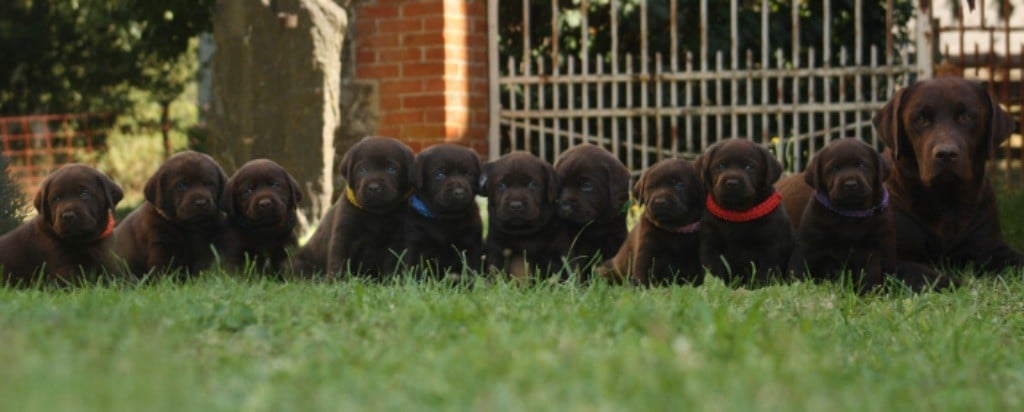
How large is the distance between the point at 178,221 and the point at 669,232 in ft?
8.58

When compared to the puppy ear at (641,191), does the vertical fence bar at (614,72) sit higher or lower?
higher

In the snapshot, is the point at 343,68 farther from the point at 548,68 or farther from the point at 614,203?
the point at 614,203

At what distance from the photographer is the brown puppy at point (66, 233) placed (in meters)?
6.31

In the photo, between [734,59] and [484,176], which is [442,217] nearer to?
[484,176]

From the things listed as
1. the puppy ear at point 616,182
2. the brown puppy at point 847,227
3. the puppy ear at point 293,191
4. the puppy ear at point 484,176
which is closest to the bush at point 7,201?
the puppy ear at point 293,191

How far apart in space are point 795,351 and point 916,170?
10.8ft

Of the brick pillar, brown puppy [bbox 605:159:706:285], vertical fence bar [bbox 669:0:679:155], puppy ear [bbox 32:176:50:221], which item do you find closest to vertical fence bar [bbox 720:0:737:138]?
vertical fence bar [bbox 669:0:679:155]

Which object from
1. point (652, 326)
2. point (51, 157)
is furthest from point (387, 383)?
point (51, 157)

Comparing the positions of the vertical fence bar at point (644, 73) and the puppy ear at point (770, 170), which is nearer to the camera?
the puppy ear at point (770, 170)

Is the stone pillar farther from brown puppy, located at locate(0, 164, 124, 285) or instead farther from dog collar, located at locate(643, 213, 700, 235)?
dog collar, located at locate(643, 213, 700, 235)

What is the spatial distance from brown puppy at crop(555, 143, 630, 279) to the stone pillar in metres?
3.61

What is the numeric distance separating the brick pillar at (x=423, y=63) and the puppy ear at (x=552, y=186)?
4.74 meters

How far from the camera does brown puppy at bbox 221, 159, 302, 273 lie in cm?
657

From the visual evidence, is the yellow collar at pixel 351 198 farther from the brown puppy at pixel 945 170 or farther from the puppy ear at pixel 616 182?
the brown puppy at pixel 945 170
